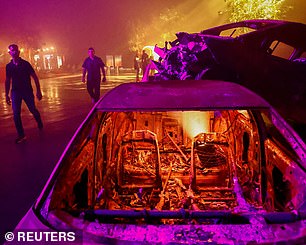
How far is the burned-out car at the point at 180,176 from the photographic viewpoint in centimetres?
176

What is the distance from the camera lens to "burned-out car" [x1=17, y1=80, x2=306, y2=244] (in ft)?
5.76

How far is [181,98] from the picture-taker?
8.30 ft

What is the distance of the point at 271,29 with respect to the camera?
5.51m

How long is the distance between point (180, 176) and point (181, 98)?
1462 millimetres

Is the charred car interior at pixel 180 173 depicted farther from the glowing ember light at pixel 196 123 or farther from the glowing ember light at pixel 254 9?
the glowing ember light at pixel 254 9

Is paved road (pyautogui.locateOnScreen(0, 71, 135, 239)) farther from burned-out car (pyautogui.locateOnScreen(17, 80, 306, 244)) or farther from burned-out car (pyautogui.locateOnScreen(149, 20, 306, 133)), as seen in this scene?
burned-out car (pyautogui.locateOnScreen(149, 20, 306, 133))

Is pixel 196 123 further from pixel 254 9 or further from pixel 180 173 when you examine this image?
pixel 254 9

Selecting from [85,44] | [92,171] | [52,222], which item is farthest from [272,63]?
[85,44]

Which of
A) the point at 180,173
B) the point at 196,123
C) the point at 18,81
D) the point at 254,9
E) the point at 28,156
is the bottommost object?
the point at 28,156

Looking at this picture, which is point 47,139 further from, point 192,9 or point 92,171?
point 192,9

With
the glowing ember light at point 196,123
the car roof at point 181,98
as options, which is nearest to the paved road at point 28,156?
the car roof at point 181,98

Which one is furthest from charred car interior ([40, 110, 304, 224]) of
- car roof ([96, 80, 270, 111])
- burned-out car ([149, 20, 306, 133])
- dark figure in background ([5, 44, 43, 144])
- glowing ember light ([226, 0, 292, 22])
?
glowing ember light ([226, 0, 292, 22])

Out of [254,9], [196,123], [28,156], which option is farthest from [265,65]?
[254,9]

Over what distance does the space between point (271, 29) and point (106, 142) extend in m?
3.88
